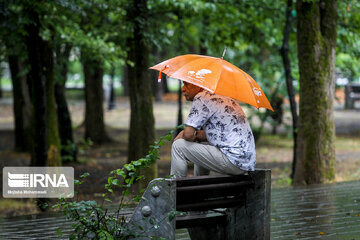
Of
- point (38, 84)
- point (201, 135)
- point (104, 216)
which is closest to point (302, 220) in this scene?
point (201, 135)

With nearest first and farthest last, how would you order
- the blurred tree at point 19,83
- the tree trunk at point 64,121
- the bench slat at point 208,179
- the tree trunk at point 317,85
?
the bench slat at point 208,179
the tree trunk at point 317,85
the blurred tree at point 19,83
the tree trunk at point 64,121

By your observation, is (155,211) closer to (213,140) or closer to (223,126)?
(213,140)

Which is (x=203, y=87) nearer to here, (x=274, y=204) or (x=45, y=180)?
(x=274, y=204)

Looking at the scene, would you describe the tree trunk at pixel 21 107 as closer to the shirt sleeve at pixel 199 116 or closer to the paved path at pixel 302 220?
the paved path at pixel 302 220

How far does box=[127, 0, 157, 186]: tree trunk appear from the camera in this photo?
1264 cm

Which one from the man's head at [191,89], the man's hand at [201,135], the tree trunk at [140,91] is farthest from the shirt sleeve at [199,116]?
the tree trunk at [140,91]

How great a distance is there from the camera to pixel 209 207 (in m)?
5.30

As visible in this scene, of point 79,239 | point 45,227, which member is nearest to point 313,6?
point 45,227

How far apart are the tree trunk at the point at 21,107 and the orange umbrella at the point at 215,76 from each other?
1416 cm

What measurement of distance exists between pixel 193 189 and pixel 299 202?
4085 mm

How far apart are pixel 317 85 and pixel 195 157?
6632 millimetres

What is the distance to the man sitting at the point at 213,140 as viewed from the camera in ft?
17.6

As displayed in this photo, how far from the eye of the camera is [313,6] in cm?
1138

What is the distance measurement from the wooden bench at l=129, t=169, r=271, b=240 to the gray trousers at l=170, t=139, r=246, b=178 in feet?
0.41
